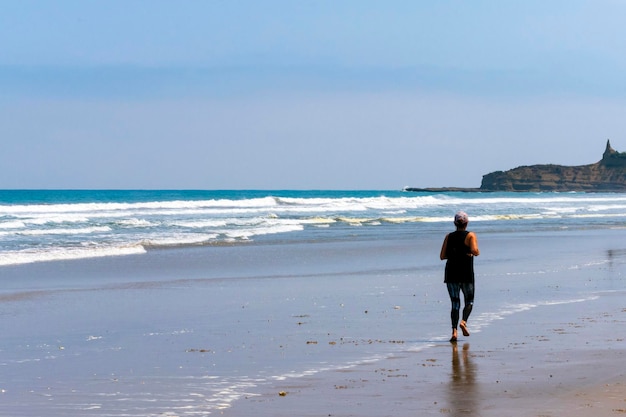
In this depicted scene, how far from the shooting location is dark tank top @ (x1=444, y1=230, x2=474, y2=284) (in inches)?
409

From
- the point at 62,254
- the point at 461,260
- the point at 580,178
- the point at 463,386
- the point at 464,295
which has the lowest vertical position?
the point at 463,386

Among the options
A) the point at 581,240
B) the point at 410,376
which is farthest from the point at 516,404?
the point at 581,240

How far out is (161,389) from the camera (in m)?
7.63

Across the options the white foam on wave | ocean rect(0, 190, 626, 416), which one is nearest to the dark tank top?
ocean rect(0, 190, 626, 416)

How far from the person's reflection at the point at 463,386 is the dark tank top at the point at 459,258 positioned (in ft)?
4.08

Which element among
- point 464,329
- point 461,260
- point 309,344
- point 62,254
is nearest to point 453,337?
point 464,329

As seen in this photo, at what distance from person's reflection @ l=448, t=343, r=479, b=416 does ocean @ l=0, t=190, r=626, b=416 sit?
1.83 ft

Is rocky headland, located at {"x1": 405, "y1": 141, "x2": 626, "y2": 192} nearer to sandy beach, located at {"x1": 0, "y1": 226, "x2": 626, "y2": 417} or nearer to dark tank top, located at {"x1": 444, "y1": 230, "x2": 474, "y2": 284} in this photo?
sandy beach, located at {"x1": 0, "y1": 226, "x2": 626, "y2": 417}

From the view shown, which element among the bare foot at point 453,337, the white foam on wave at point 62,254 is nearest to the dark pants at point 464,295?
the bare foot at point 453,337

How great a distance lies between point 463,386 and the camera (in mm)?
7559

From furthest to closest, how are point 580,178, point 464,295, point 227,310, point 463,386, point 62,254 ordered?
point 580,178 → point 62,254 → point 227,310 → point 464,295 → point 463,386

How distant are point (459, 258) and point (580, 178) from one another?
18935cm

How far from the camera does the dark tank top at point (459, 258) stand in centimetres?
1038

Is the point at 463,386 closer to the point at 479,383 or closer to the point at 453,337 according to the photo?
the point at 479,383
